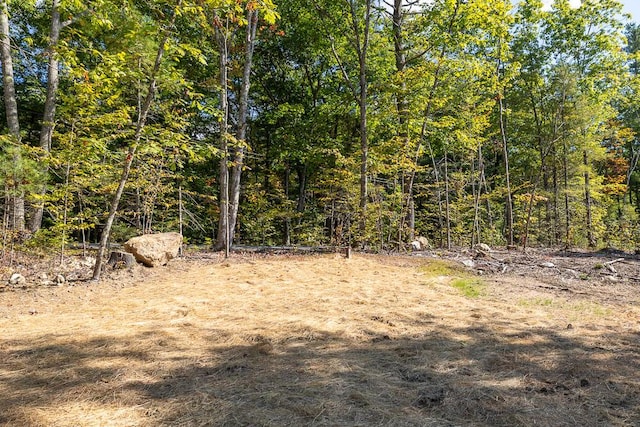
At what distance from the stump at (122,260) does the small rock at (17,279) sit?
45.4 inches

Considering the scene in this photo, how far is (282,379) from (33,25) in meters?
16.5

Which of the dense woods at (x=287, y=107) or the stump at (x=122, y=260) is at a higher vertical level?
the dense woods at (x=287, y=107)

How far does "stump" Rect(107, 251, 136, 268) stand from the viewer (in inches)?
238

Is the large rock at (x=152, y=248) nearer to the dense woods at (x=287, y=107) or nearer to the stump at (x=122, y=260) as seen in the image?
the stump at (x=122, y=260)

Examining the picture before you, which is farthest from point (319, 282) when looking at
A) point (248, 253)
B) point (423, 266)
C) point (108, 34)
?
point (108, 34)

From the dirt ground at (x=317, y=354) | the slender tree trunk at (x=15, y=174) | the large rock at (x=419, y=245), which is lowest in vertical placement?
the dirt ground at (x=317, y=354)

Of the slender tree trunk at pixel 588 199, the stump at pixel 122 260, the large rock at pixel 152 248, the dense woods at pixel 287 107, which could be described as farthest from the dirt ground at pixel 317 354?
the slender tree trunk at pixel 588 199

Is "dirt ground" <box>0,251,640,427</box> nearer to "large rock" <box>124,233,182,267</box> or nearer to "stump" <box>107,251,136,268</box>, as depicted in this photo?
"stump" <box>107,251,136,268</box>

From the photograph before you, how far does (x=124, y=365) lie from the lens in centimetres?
248

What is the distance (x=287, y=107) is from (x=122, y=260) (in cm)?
940

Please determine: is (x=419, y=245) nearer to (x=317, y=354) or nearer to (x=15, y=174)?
(x=317, y=354)

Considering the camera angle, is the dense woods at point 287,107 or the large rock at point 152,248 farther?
the large rock at point 152,248

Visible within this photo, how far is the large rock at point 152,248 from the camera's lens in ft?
21.0

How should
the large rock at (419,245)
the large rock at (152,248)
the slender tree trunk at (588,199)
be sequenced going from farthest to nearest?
1. the slender tree trunk at (588,199)
2. the large rock at (419,245)
3. the large rock at (152,248)
